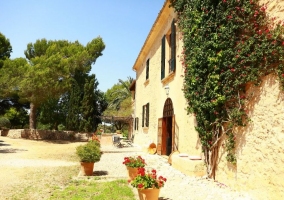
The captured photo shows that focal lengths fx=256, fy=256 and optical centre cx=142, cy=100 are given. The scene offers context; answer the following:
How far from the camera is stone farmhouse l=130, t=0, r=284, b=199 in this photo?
446cm

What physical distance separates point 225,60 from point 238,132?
1.62 metres

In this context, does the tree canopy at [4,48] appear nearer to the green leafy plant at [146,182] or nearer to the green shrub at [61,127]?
the green shrub at [61,127]

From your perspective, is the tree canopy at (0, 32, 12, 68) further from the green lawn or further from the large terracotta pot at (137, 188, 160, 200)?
the large terracotta pot at (137, 188, 160, 200)

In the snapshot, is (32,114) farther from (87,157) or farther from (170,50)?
(87,157)

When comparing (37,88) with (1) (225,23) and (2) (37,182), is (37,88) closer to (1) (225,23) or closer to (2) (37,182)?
(2) (37,182)

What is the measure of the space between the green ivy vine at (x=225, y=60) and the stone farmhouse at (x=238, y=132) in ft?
0.70

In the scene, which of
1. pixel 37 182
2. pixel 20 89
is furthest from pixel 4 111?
pixel 37 182

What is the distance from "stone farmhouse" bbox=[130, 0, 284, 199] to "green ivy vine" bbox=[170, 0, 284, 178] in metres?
0.21

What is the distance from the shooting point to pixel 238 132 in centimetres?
552

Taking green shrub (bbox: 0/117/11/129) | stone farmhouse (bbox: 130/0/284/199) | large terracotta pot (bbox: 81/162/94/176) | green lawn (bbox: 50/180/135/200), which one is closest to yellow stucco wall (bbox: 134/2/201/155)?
stone farmhouse (bbox: 130/0/284/199)

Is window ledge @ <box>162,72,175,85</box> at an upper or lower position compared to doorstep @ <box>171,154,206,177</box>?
upper

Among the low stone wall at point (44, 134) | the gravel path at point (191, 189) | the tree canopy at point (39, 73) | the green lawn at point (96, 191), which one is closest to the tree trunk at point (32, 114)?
the tree canopy at point (39, 73)

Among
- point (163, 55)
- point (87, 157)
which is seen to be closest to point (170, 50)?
point (163, 55)

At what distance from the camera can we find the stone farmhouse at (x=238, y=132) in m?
4.46
